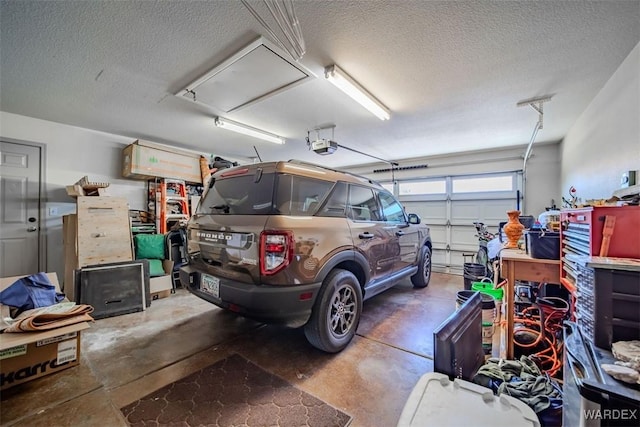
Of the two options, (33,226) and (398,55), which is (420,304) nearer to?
(398,55)

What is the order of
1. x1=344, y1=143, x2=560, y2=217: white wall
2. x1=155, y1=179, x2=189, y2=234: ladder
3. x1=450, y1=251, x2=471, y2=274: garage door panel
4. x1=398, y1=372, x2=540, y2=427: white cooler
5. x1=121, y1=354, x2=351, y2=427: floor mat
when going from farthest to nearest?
x1=450, y1=251, x2=471, y2=274: garage door panel
x1=344, y1=143, x2=560, y2=217: white wall
x1=155, y1=179, x2=189, y2=234: ladder
x1=121, y1=354, x2=351, y2=427: floor mat
x1=398, y1=372, x2=540, y2=427: white cooler

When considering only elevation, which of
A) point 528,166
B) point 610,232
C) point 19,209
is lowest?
point 610,232

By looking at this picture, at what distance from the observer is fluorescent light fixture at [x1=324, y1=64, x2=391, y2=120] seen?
254cm

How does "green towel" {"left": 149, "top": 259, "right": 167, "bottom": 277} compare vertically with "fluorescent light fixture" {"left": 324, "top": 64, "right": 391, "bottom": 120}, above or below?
below

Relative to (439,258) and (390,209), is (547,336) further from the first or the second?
(439,258)

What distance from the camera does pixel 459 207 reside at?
630cm

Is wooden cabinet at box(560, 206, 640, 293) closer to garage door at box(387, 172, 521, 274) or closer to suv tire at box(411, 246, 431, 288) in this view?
suv tire at box(411, 246, 431, 288)

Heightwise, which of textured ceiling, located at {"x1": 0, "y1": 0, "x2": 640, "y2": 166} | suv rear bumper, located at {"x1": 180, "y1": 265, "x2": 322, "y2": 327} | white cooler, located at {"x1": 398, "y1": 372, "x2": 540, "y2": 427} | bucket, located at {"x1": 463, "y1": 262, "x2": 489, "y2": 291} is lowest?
bucket, located at {"x1": 463, "y1": 262, "x2": 489, "y2": 291}

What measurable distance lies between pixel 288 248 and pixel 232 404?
1097 mm

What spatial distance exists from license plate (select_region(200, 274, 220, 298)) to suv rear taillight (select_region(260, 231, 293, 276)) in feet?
1.66

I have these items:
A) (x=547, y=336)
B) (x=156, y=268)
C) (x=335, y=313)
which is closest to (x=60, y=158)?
(x=156, y=268)

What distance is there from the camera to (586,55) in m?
2.34

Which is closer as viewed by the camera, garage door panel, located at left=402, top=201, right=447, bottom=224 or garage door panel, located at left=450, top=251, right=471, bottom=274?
garage door panel, located at left=450, top=251, right=471, bottom=274

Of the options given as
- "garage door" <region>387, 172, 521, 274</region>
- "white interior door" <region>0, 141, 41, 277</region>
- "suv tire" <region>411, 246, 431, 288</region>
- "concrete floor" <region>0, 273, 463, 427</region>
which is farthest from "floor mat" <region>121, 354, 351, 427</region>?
"garage door" <region>387, 172, 521, 274</region>
